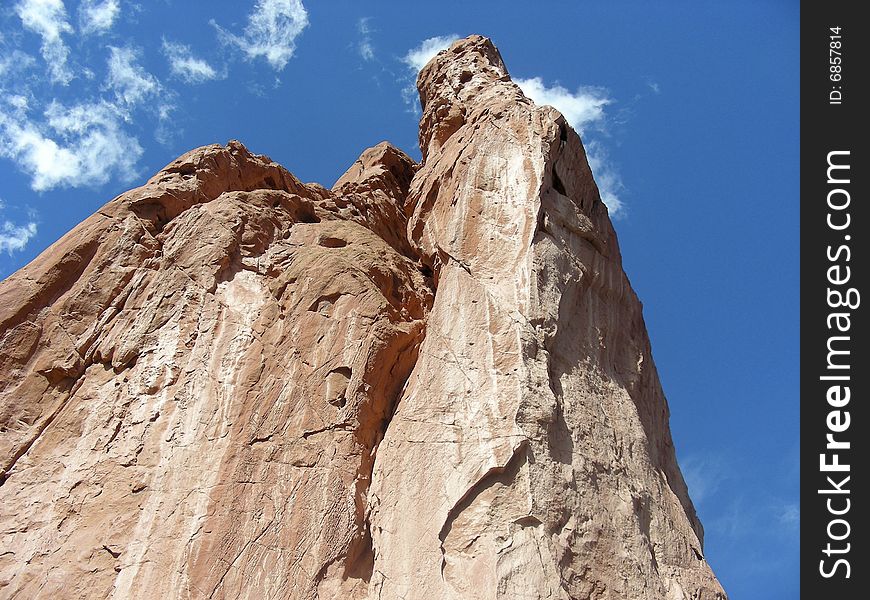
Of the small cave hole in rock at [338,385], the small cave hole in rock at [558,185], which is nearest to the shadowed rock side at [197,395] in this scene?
the small cave hole in rock at [338,385]

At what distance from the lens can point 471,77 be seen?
77.2 feet

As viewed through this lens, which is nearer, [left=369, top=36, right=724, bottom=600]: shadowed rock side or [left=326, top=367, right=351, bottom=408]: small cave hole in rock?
[left=369, top=36, right=724, bottom=600]: shadowed rock side

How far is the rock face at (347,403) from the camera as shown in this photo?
11.3 meters

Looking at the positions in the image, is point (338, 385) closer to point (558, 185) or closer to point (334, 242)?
point (334, 242)

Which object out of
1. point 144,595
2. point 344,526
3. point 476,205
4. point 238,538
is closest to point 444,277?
point 476,205

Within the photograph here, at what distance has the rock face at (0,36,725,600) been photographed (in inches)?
444

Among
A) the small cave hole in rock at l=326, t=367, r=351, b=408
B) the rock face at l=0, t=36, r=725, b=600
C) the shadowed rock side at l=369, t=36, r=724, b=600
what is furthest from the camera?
the small cave hole in rock at l=326, t=367, r=351, b=408

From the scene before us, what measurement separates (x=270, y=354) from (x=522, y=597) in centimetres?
590

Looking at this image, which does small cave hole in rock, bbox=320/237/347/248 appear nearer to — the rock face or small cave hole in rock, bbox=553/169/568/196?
the rock face

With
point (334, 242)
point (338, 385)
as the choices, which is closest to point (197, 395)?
point (338, 385)

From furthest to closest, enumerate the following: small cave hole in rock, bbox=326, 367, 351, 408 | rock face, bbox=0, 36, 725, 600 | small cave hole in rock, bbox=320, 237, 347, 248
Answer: small cave hole in rock, bbox=320, 237, 347, 248 < small cave hole in rock, bbox=326, 367, 351, 408 < rock face, bbox=0, 36, 725, 600

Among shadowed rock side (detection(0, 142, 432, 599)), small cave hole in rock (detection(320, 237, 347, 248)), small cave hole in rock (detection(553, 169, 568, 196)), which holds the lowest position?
shadowed rock side (detection(0, 142, 432, 599))

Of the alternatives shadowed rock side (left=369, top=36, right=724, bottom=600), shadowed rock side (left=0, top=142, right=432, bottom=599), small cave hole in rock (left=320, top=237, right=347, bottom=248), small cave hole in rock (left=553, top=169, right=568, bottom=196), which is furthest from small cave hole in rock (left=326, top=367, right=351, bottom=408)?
small cave hole in rock (left=553, top=169, right=568, bottom=196)

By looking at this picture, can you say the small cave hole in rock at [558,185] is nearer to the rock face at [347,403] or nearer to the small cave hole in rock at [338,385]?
the rock face at [347,403]
